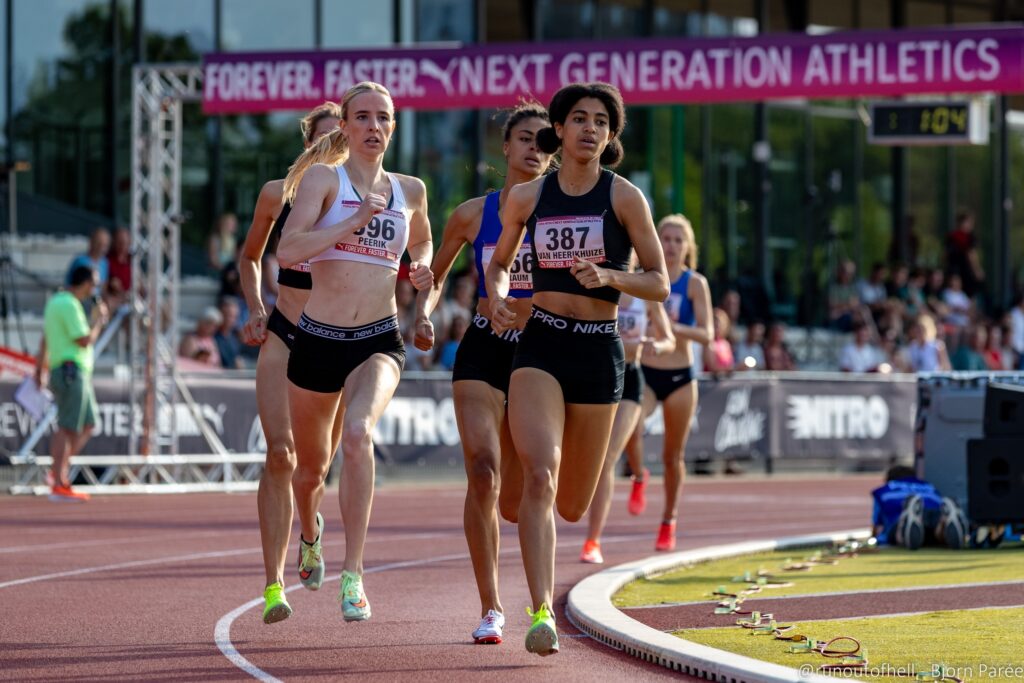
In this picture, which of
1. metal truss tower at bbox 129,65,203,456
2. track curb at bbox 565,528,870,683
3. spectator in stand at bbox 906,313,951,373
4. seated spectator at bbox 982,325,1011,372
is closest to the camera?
track curb at bbox 565,528,870,683

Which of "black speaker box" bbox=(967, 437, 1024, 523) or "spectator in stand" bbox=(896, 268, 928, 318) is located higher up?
"spectator in stand" bbox=(896, 268, 928, 318)

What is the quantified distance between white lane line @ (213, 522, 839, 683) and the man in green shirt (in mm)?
4754

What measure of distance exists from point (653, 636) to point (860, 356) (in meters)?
19.3

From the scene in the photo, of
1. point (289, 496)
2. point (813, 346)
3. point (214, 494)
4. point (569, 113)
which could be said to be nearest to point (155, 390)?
point (214, 494)

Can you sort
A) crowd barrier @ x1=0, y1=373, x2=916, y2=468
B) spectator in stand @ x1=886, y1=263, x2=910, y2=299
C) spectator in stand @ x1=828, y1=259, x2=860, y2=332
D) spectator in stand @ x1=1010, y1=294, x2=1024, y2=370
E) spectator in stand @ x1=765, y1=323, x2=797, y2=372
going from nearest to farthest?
crowd barrier @ x1=0, y1=373, x2=916, y2=468 → spectator in stand @ x1=765, y1=323, x2=797, y2=372 → spectator in stand @ x1=1010, y1=294, x2=1024, y2=370 → spectator in stand @ x1=828, y1=259, x2=860, y2=332 → spectator in stand @ x1=886, y1=263, x2=910, y2=299

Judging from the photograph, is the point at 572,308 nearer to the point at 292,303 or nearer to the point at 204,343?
the point at 292,303

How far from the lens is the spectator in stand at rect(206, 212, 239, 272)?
2447 centimetres

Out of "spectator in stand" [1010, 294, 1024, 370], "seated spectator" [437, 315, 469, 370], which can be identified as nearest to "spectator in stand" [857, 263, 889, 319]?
"spectator in stand" [1010, 294, 1024, 370]

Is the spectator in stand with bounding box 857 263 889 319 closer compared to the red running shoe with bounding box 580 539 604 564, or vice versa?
the red running shoe with bounding box 580 539 604 564

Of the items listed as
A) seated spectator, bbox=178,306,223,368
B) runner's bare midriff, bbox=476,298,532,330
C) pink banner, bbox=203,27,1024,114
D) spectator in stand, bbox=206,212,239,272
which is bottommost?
seated spectator, bbox=178,306,223,368

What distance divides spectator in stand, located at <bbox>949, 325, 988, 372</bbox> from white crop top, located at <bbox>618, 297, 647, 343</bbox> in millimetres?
15493

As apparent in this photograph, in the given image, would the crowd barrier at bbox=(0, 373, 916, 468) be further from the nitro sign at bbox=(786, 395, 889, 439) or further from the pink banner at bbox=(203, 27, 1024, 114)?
the pink banner at bbox=(203, 27, 1024, 114)

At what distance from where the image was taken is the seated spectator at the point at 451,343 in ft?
73.9

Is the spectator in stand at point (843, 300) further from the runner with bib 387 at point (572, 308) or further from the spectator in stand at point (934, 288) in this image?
the runner with bib 387 at point (572, 308)
